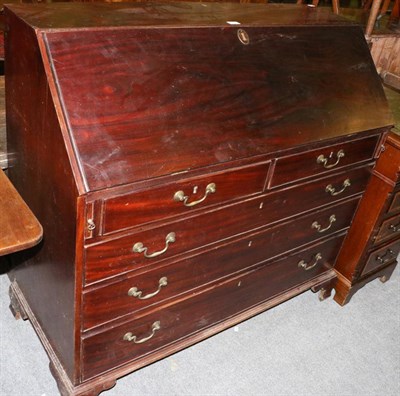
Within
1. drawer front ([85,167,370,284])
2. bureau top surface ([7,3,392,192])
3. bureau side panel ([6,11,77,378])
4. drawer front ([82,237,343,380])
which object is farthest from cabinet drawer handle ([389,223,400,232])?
bureau side panel ([6,11,77,378])

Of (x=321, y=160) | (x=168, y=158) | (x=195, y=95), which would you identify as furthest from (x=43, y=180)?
(x=321, y=160)

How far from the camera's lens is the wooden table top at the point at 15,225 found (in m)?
1.13

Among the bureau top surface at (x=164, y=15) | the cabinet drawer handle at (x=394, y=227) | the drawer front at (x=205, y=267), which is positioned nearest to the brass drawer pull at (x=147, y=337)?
the drawer front at (x=205, y=267)

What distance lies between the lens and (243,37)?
1.48 metres

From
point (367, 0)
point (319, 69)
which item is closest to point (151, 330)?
point (319, 69)

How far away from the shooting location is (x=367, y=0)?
3627 mm

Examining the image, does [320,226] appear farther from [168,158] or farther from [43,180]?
[43,180]

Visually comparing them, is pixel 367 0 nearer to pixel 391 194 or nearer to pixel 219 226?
pixel 391 194

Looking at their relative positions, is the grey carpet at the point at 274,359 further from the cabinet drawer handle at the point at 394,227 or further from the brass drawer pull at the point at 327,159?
the brass drawer pull at the point at 327,159

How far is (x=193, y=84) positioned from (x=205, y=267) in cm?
64

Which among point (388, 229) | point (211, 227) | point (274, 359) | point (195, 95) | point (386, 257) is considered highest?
point (195, 95)

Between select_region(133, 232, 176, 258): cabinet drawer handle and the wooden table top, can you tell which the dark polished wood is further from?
the wooden table top

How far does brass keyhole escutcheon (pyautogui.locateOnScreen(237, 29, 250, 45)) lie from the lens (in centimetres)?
148

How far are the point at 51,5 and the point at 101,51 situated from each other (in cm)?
37
